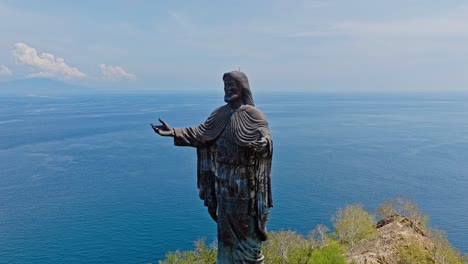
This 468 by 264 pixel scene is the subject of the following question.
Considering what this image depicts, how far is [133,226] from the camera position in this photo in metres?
47.9

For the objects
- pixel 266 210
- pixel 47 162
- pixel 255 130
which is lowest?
pixel 47 162

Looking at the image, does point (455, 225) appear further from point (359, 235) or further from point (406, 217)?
point (359, 235)

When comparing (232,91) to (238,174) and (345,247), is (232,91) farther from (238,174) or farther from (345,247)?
(345,247)

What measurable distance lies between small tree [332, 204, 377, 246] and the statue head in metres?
25.4

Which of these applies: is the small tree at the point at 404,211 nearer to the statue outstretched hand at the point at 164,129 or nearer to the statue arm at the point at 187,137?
the statue arm at the point at 187,137

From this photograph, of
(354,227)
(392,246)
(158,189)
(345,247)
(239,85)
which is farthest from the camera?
(158,189)

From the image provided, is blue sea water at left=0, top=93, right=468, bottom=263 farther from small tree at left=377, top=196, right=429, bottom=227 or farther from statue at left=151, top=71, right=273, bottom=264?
statue at left=151, top=71, right=273, bottom=264

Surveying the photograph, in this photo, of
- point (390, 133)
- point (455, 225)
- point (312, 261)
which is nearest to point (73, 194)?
point (312, 261)

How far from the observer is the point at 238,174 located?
7.77 m

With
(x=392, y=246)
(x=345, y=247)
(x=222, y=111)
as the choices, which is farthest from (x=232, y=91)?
(x=345, y=247)

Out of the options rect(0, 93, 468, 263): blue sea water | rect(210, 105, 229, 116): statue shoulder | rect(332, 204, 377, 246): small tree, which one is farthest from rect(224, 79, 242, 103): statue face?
rect(0, 93, 468, 263): blue sea water

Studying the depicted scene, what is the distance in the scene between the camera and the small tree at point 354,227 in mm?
31094

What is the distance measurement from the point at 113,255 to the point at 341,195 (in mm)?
32940

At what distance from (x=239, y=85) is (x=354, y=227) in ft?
89.6
